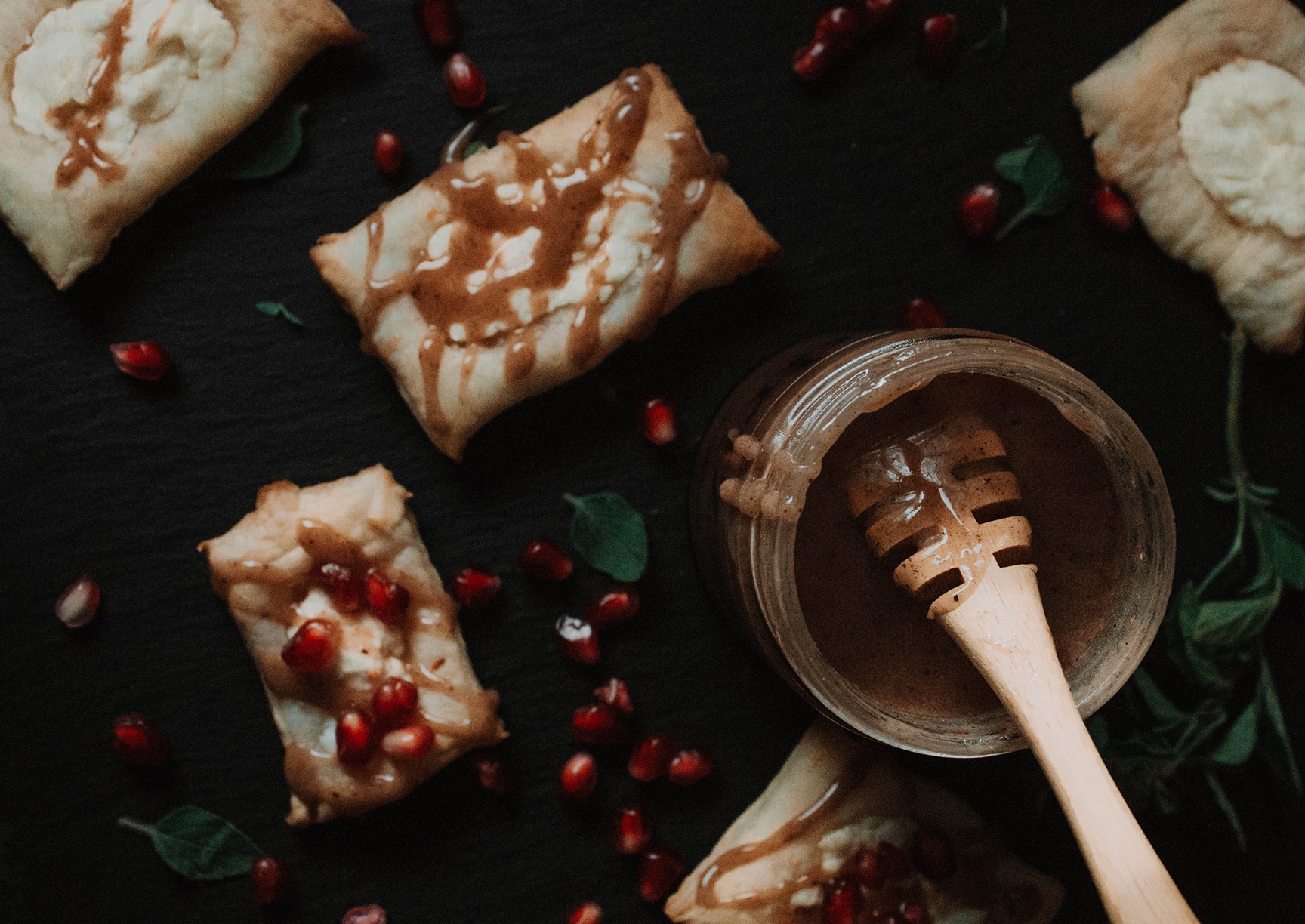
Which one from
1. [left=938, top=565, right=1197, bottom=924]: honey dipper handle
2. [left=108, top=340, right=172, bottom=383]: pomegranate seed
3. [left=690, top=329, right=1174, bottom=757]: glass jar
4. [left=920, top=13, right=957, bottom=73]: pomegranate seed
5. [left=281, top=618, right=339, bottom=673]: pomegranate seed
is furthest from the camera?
[left=920, top=13, right=957, bottom=73]: pomegranate seed

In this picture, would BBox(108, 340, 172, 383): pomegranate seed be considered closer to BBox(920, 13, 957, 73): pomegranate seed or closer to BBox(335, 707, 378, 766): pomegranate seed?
BBox(335, 707, 378, 766): pomegranate seed

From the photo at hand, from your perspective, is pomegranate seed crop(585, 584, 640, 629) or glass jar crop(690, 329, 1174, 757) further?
pomegranate seed crop(585, 584, 640, 629)

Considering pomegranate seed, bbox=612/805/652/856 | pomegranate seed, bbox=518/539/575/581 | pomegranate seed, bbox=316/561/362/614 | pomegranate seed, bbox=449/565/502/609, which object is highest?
pomegranate seed, bbox=316/561/362/614

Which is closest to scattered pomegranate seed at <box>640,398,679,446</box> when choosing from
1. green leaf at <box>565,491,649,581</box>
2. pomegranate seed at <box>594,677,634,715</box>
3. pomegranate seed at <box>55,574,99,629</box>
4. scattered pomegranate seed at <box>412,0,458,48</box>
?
green leaf at <box>565,491,649,581</box>

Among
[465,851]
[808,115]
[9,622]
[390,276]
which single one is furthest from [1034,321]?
[9,622]

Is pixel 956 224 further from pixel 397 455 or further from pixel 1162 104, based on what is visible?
pixel 397 455

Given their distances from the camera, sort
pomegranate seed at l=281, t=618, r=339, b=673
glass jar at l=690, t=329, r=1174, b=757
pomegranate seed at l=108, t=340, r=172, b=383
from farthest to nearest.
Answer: pomegranate seed at l=108, t=340, r=172, b=383
pomegranate seed at l=281, t=618, r=339, b=673
glass jar at l=690, t=329, r=1174, b=757
